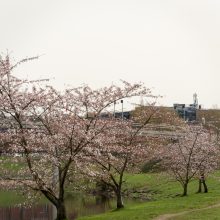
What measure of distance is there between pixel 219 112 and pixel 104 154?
83.1 m

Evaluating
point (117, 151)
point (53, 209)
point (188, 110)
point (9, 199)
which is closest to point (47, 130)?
point (117, 151)

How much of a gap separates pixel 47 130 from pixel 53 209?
Answer: 11435 mm

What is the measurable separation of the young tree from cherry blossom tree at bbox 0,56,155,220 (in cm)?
1449

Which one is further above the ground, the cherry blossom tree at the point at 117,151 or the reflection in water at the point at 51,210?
the cherry blossom tree at the point at 117,151

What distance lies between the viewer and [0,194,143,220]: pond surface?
32312 mm

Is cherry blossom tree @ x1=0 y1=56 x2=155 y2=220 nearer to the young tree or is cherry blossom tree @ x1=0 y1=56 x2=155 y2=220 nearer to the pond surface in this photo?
the pond surface

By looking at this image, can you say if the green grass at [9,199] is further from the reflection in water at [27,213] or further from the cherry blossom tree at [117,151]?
the cherry blossom tree at [117,151]

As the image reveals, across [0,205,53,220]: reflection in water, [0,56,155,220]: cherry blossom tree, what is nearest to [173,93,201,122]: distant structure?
[0,205,53,220]: reflection in water

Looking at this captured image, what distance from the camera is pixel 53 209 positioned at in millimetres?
31953

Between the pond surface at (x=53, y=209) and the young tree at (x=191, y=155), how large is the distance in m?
5.67

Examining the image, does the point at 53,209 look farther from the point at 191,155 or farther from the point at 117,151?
the point at 191,155

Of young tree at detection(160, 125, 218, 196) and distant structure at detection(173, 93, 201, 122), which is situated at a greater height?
distant structure at detection(173, 93, 201, 122)

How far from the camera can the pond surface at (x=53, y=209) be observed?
106 ft

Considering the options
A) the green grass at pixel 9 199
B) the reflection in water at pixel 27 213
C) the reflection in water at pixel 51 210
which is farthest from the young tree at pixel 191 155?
the green grass at pixel 9 199
